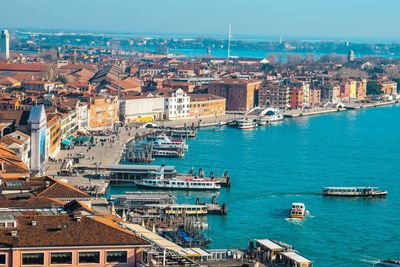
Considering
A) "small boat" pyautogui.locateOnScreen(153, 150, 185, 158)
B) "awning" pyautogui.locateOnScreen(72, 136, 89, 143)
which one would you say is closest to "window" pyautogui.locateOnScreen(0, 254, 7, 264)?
"small boat" pyautogui.locateOnScreen(153, 150, 185, 158)

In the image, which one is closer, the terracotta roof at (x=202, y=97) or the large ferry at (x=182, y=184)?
the large ferry at (x=182, y=184)

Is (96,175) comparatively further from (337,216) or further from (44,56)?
(44,56)

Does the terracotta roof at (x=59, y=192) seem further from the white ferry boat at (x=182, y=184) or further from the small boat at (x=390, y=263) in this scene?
the white ferry boat at (x=182, y=184)

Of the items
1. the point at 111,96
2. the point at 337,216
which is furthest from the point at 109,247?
the point at 111,96

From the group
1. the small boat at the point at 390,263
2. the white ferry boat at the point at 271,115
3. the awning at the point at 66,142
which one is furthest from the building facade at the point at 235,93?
the small boat at the point at 390,263

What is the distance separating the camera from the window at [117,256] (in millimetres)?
5121

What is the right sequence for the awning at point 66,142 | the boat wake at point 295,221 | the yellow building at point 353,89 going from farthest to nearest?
the yellow building at point 353,89 < the awning at point 66,142 < the boat wake at point 295,221

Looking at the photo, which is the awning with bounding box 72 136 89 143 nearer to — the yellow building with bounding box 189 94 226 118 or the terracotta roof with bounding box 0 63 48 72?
the yellow building with bounding box 189 94 226 118

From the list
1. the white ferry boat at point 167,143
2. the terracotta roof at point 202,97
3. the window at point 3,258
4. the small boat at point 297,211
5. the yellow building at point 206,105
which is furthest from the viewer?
the terracotta roof at point 202,97

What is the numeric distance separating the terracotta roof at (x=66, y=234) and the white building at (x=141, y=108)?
17.5m

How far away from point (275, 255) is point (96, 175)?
6.20 metres

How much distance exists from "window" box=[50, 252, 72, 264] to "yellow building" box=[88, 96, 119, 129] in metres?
15.8

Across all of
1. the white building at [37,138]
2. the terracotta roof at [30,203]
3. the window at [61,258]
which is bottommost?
the white building at [37,138]

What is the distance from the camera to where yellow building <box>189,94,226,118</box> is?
2497cm
